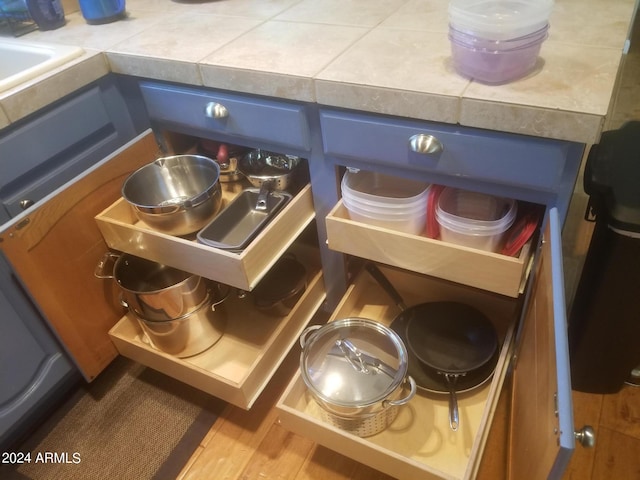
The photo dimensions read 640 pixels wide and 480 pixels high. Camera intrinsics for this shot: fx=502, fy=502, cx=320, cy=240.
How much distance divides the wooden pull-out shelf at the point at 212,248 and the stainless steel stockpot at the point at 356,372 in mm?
211

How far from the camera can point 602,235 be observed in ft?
3.33

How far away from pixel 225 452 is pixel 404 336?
552 millimetres

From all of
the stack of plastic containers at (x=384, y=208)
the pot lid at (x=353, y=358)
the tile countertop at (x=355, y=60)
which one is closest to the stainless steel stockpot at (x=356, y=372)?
the pot lid at (x=353, y=358)

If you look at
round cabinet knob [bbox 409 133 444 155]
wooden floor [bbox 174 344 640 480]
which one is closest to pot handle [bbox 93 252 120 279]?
wooden floor [bbox 174 344 640 480]

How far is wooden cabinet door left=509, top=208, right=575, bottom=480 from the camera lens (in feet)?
1.96

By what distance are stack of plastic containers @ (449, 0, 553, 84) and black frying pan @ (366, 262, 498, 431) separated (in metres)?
0.64

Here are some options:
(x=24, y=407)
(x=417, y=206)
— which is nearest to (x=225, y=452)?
(x=24, y=407)

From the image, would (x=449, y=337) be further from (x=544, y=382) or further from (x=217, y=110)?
(x=217, y=110)

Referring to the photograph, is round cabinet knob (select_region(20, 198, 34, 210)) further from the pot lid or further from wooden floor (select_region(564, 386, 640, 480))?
wooden floor (select_region(564, 386, 640, 480))

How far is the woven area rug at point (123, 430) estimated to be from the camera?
50.7 inches

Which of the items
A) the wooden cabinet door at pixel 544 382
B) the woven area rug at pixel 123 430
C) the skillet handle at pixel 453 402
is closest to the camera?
the wooden cabinet door at pixel 544 382

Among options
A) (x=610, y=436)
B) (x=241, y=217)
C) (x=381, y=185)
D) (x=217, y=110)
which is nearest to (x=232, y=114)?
(x=217, y=110)

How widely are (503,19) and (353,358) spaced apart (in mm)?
776

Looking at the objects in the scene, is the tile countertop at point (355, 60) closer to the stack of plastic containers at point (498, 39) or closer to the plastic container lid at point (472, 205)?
the stack of plastic containers at point (498, 39)
